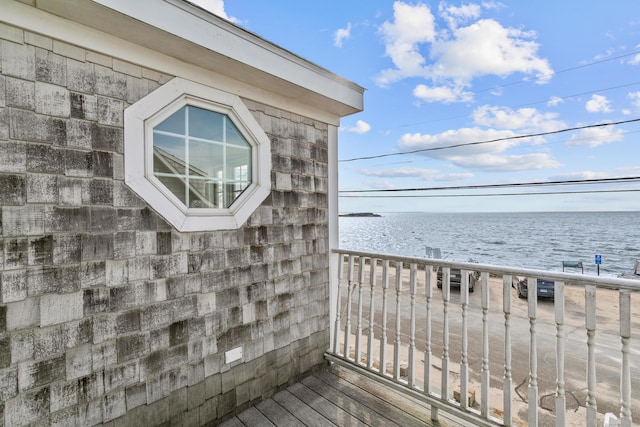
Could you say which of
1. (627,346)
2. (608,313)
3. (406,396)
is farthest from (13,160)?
(608,313)

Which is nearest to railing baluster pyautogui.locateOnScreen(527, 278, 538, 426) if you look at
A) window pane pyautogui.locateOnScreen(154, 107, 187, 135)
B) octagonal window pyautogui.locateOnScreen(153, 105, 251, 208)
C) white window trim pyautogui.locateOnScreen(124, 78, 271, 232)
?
white window trim pyautogui.locateOnScreen(124, 78, 271, 232)

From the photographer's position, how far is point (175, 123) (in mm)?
1923

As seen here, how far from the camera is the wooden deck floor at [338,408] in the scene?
2.03 meters

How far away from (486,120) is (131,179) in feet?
112

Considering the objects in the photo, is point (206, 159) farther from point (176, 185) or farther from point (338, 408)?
point (338, 408)

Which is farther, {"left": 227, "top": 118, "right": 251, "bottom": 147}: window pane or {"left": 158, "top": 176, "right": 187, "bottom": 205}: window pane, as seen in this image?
{"left": 227, "top": 118, "right": 251, "bottom": 147}: window pane

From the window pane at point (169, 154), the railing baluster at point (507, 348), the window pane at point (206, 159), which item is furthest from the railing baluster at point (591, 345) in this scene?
the window pane at point (169, 154)

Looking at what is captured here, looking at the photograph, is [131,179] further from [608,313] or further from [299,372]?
[608,313]

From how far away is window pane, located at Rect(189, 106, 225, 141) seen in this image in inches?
A: 78.9

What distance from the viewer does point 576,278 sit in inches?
59.5

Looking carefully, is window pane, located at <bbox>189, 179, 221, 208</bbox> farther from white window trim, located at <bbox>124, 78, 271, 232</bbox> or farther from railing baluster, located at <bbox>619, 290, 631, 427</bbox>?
railing baluster, located at <bbox>619, 290, 631, 427</bbox>

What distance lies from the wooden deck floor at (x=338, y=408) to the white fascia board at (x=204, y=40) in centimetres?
240

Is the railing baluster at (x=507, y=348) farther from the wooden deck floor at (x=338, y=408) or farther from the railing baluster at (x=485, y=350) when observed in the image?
the wooden deck floor at (x=338, y=408)

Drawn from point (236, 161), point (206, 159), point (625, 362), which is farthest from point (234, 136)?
point (625, 362)
